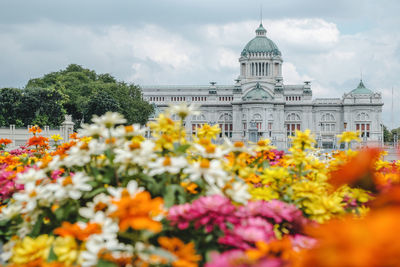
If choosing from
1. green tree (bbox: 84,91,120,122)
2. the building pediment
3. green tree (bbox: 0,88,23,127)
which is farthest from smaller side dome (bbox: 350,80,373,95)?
green tree (bbox: 0,88,23,127)

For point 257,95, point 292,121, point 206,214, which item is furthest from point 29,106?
point 292,121

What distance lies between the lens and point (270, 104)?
88.8 meters

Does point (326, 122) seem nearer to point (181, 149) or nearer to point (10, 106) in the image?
point (10, 106)

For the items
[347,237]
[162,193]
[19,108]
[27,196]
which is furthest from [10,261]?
[19,108]

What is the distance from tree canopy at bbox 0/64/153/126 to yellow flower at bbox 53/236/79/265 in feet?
162

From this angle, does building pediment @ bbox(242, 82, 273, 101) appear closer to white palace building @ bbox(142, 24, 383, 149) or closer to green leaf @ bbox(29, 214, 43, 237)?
white palace building @ bbox(142, 24, 383, 149)

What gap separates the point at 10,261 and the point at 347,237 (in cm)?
314

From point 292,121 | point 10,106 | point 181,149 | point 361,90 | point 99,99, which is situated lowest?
point 181,149

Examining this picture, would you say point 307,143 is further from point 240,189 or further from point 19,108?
point 19,108

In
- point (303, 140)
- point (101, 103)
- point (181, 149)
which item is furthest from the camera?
point (101, 103)

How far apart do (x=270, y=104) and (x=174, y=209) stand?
86.4 meters

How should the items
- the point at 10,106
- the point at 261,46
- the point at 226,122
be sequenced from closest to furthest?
the point at 10,106 → the point at 226,122 → the point at 261,46

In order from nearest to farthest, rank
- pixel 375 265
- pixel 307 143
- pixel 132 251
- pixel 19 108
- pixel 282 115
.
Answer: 1. pixel 375 265
2. pixel 132 251
3. pixel 307 143
4. pixel 19 108
5. pixel 282 115

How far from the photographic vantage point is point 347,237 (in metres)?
1.81
